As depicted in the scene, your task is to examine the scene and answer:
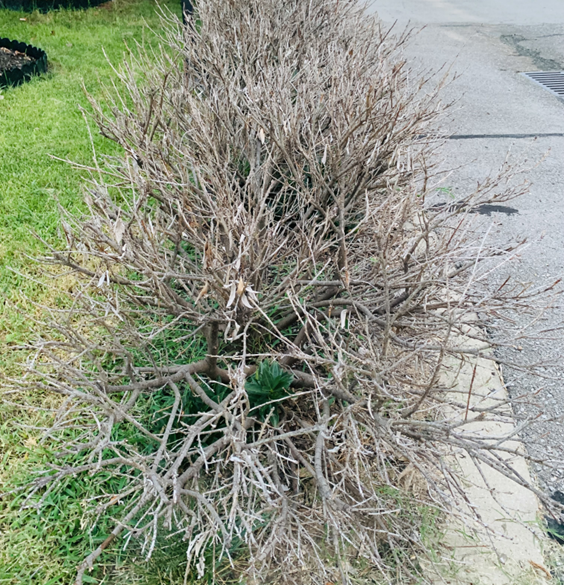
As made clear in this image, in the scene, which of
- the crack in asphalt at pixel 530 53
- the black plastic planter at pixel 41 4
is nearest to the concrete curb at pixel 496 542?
the crack in asphalt at pixel 530 53

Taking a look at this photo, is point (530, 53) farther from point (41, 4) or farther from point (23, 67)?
point (41, 4)

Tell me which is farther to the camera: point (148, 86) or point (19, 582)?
point (148, 86)

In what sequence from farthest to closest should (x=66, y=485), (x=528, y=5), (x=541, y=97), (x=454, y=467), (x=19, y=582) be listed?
(x=528, y=5)
(x=541, y=97)
(x=454, y=467)
(x=66, y=485)
(x=19, y=582)

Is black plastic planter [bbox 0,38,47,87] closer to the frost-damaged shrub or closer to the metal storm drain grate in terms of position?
the frost-damaged shrub

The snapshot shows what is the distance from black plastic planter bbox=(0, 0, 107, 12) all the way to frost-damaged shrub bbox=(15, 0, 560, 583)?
8196mm

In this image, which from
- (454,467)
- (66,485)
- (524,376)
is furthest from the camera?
(524,376)

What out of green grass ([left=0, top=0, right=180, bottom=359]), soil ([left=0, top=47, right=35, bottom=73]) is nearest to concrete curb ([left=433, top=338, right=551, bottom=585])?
green grass ([left=0, top=0, right=180, bottom=359])

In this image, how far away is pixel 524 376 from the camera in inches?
127

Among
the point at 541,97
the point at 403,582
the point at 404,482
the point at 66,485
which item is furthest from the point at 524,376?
the point at 541,97

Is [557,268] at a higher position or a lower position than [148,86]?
lower

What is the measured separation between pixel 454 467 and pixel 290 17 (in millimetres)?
3620

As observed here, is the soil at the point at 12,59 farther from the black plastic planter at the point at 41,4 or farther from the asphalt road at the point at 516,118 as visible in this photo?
the asphalt road at the point at 516,118

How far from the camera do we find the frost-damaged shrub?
1.79m

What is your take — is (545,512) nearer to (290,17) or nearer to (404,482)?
(404,482)
